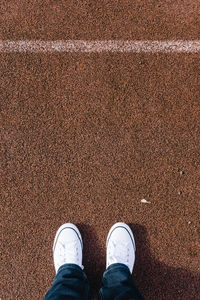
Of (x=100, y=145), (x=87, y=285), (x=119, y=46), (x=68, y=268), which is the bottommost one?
(x=87, y=285)

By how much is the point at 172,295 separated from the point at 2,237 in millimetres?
1688

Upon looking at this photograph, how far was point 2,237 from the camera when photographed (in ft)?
8.39

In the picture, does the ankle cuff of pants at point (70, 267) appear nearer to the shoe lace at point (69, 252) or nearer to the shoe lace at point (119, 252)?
the shoe lace at point (69, 252)

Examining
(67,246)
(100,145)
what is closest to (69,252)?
(67,246)

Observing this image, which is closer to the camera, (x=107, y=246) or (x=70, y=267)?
(x=70, y=267)

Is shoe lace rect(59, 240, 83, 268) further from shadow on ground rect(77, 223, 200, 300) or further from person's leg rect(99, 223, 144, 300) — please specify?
person's leg rect(99, 223, 144, 300)

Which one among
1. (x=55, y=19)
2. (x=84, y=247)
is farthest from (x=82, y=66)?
(x=84, y=247)

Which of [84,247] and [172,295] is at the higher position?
[84,247]

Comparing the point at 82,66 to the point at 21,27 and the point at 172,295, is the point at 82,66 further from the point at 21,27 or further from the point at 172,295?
the point at 172,295

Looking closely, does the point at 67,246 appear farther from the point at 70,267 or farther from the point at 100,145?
the point at 100,145

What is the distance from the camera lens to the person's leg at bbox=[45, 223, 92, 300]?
7.23 ft

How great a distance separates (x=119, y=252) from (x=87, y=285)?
41 cm

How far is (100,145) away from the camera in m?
2.57

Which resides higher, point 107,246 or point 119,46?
point 119,46
